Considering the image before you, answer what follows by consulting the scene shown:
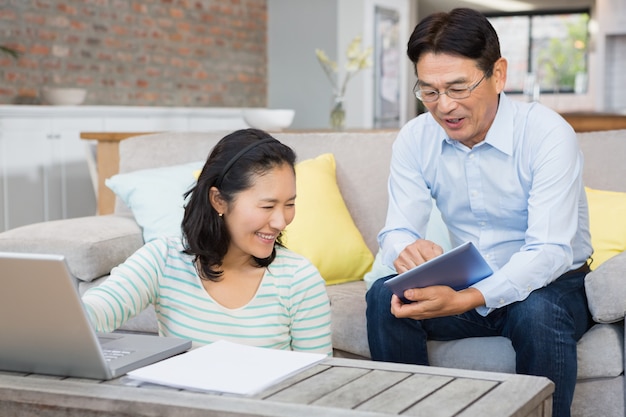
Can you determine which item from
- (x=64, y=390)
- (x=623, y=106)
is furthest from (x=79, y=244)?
(x=623, y=106)

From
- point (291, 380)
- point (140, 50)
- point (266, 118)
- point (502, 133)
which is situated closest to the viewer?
point (291, 380)

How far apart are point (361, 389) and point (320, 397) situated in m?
0.07

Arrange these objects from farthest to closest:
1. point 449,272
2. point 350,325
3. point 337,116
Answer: point 337,116 → point 350,325 → point 449,272

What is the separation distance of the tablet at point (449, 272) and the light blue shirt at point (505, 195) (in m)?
0.08

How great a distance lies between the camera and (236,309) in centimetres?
176

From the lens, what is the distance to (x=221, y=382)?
1.34 m

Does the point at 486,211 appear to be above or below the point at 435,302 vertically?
above

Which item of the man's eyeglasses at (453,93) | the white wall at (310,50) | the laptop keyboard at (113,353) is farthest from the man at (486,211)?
the white wall at (310,50)

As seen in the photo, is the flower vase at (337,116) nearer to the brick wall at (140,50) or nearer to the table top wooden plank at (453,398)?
the brick wall at (140,50)

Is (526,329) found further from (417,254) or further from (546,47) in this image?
(546,47)

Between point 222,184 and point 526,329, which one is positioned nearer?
point 222,184

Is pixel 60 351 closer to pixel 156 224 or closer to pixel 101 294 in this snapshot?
pixel 101 294

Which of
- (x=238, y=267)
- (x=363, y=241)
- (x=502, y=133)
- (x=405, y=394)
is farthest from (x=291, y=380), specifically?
(x=363, y=241)

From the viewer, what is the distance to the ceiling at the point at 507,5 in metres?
11.6
